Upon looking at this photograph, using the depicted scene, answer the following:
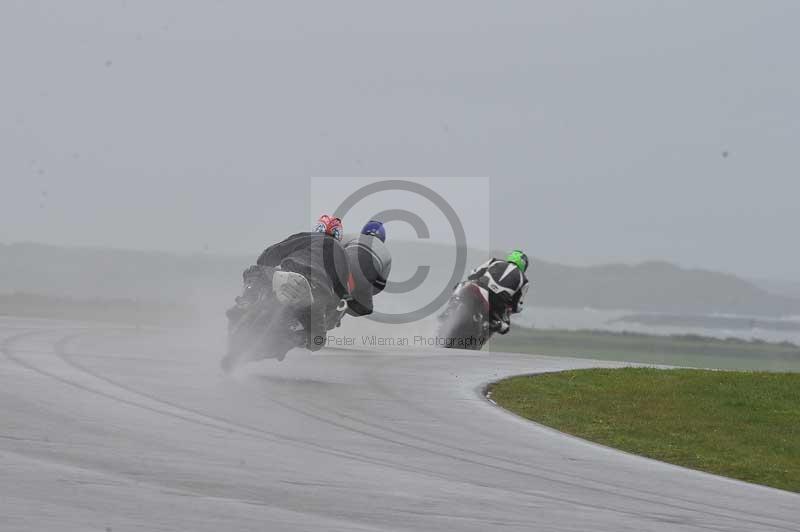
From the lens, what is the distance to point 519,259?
89.6 ft

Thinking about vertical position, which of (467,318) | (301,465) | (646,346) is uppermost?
(301,465)

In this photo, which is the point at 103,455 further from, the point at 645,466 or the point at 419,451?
the point at 645,466

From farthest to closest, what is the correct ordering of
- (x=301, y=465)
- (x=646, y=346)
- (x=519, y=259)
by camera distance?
(x=646, y=346) → (x=519, y=259) → (x=301, y=465)

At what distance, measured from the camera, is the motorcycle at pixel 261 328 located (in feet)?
54.7

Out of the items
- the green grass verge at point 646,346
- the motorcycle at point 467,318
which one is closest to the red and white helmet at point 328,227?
the motorcycle at point 467,318

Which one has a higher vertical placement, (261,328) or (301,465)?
(261,328)

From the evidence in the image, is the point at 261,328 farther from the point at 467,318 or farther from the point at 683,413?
the point at 467,318

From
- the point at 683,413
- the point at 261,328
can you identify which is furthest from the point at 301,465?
the point at 683,413

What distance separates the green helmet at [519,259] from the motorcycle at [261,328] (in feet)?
35.6

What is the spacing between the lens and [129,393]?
44.8 feet

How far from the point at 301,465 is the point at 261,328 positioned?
6934mm

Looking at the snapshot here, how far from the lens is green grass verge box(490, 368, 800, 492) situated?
12930mm

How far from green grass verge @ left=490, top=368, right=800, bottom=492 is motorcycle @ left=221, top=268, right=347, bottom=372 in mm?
2711

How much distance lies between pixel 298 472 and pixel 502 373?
1156cm
